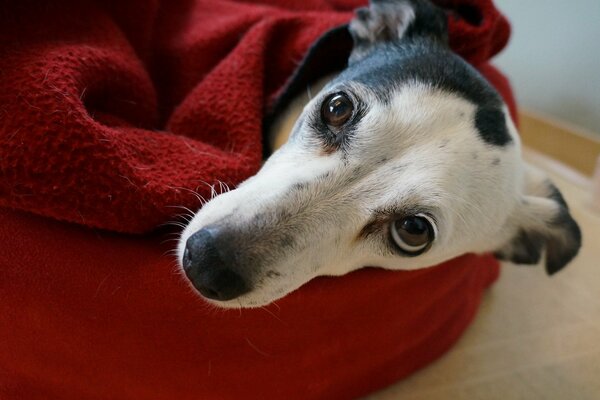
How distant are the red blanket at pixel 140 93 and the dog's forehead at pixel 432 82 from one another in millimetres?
243

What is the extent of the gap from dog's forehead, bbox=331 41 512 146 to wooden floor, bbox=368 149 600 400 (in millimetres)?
698

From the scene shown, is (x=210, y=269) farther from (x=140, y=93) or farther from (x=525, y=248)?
(x=525, y=248)

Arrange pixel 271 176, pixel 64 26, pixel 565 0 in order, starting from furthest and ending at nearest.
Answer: pixel 565 0 → pixel 64 26 → pixel 271 176

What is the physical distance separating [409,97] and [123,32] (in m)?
0.79

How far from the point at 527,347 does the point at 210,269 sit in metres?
1.12

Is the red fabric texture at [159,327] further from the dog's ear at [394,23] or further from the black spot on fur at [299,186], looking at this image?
the dog's ear at [394,23]

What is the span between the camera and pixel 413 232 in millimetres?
1047

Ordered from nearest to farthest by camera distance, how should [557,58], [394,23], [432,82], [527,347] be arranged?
[432,82] < [394,23] < [527,347] < [557,58]

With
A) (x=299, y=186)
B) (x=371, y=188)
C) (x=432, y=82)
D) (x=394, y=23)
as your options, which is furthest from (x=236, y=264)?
(x=394, y=23)

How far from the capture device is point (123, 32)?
1.38m

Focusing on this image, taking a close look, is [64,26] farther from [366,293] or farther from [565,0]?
[565,0]

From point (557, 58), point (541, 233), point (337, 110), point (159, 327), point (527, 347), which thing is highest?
point (337, 110)

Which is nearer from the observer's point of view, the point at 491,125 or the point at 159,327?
the point at 159,327

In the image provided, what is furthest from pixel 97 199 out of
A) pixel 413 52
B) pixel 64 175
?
pixel 413 52
